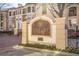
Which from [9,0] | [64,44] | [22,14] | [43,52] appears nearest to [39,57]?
[43,52]

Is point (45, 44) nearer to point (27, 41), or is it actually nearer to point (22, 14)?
point (27, 41)

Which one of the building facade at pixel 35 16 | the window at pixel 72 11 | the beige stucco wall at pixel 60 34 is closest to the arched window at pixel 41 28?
the building facade at pixel 35 16

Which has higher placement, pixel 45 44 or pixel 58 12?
pixel 58 12

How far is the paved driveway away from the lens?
3.00 m

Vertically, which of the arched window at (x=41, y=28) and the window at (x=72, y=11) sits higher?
the window at (x=72, y=11)

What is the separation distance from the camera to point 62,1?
300cm

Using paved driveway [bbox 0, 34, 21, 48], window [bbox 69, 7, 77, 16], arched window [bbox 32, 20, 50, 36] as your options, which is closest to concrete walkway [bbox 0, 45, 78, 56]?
paved driveway [bbox 0, 34, 21, 48]

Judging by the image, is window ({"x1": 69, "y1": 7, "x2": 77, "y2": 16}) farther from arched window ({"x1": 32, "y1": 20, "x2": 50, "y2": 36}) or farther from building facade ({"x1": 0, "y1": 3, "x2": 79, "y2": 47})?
arched window ({"x1": 32, "y1": 20, "x2": 50, "y2": 36})

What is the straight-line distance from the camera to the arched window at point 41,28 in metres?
3.01

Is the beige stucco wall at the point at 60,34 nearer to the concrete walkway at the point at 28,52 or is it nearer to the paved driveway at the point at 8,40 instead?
the concrete walkway at the point at 28,52

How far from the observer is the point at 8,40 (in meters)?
3.01

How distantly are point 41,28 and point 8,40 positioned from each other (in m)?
0.37

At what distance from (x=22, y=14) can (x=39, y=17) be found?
0.18 meters

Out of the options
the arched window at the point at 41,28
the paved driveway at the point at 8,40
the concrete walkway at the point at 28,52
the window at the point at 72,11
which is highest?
the window at the point at 72,11
